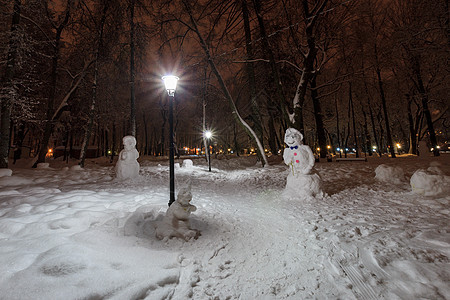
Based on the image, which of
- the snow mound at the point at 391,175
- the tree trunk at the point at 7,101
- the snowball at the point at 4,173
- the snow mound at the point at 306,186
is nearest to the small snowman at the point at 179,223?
the snow mound at the point at 306,186

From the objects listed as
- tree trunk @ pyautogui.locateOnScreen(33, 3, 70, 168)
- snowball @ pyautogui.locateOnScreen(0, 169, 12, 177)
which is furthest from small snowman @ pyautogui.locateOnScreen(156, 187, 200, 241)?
tree trunk @ pyautogui.locateOnScreen(33, 3, 70, 168)

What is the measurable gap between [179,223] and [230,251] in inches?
45.4

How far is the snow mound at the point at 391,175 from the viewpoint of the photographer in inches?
272

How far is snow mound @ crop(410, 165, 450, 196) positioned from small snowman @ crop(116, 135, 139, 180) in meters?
10.6

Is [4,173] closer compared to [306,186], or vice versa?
[306,186]

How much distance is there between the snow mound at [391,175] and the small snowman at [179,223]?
25.1 feet

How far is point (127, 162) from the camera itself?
8.76 m

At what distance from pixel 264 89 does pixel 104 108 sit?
1508 centimetres

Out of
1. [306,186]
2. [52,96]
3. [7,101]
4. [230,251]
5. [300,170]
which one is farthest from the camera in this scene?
[52,96]

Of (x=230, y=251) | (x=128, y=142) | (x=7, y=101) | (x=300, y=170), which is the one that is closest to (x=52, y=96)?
(x=7, y=101)

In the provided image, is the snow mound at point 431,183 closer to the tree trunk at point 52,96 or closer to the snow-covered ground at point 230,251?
the snow-covered ground at point 230,251

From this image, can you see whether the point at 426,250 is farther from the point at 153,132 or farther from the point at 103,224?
the point at 153,132

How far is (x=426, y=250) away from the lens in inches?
104

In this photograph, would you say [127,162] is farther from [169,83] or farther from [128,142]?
[169,83]
